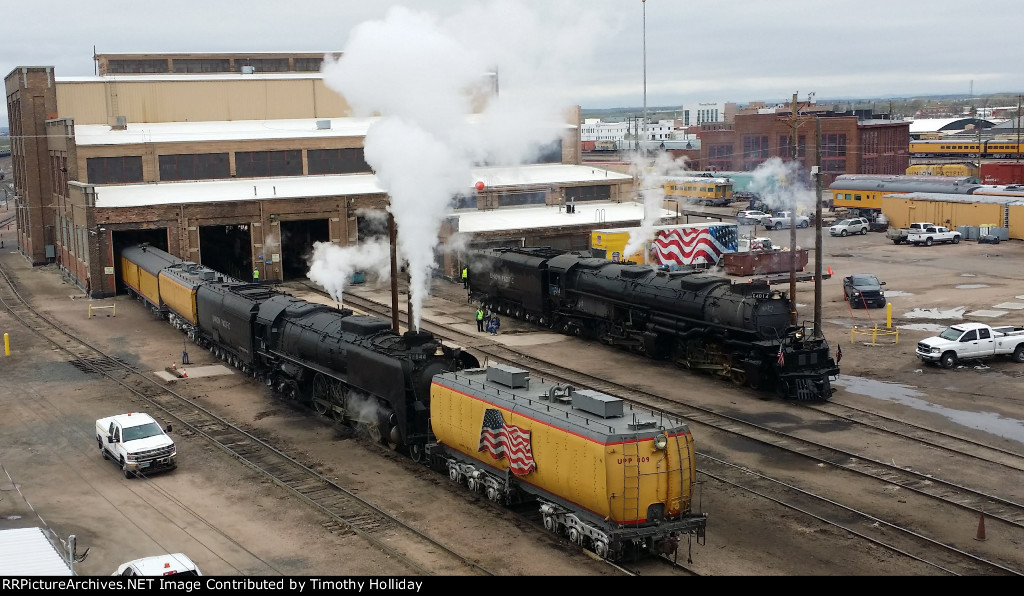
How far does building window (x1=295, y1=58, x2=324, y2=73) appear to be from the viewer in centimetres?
8431

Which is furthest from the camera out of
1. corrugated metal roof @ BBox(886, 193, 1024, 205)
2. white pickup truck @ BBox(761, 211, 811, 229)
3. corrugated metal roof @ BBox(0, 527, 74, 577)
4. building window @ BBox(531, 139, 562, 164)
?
white pickup truck @ BBox(761, 211, 811, 229)

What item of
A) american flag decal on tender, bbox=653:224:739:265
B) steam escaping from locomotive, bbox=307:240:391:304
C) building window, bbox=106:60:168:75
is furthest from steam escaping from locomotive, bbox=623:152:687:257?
building window, bbox=106:60:168:75

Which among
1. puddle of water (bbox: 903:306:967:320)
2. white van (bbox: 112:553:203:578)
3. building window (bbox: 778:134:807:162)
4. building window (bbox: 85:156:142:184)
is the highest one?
building window (bbox: 778:134:807:162)

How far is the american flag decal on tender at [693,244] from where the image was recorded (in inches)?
2368

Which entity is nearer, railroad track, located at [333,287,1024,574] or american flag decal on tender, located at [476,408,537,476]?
railroad track, located at [333,287,1024,574]

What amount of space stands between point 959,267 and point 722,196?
45238 mm

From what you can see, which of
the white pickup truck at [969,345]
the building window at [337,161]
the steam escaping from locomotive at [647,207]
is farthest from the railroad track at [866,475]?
the building window at [337,161]

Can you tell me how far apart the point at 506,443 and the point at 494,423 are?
0.54 meters

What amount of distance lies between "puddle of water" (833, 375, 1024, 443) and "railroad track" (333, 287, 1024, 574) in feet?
7.34

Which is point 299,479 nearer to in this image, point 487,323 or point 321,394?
point 321,394

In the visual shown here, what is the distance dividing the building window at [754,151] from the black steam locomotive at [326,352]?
7895 centimetres

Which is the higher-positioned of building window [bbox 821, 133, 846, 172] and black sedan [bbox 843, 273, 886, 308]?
building window [bbox 821, 133, 846, 172]

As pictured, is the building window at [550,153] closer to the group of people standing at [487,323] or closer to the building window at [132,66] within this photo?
the group of people standing at [487,323]

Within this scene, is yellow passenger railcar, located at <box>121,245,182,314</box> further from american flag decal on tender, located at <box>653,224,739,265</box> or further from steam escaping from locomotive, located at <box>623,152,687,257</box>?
american flag decal on tender, located at <box>653,224,739,265</box>
